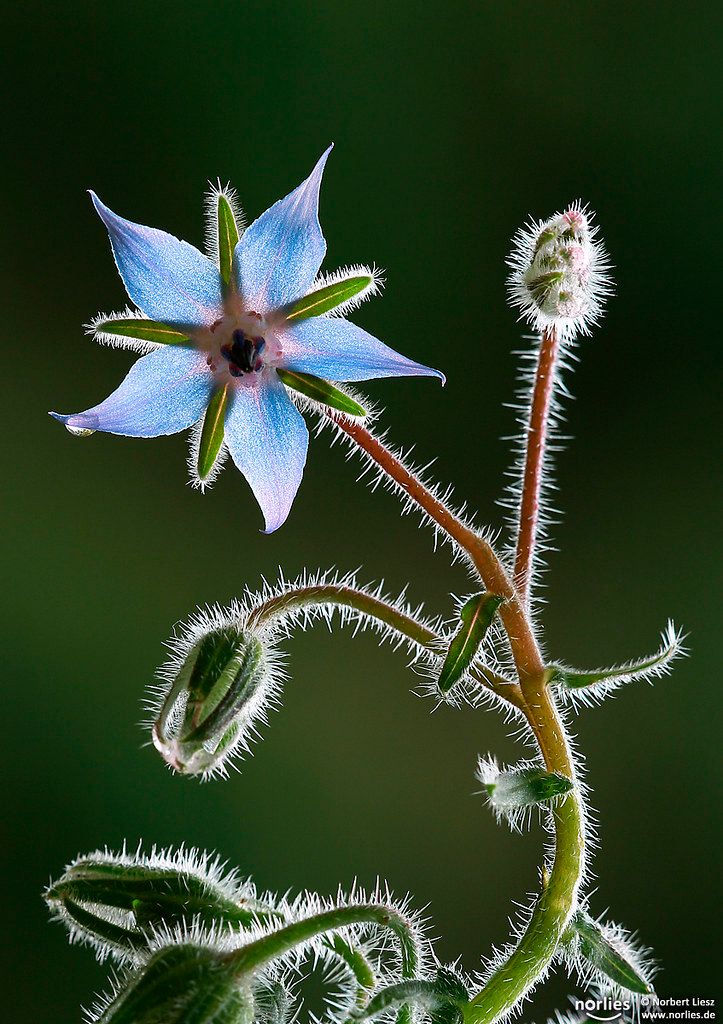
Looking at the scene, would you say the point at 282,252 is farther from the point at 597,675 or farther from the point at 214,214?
the point at 597,675

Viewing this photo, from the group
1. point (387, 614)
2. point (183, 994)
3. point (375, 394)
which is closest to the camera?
point (183, 994)

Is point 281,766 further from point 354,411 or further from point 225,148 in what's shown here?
point 354,411

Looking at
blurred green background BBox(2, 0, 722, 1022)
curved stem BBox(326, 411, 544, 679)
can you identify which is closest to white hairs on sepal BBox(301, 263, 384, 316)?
curved stem BBox(326, 411, 544, 679)

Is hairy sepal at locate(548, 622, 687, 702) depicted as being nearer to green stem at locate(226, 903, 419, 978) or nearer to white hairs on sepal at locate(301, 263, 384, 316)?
green stem at locate(226, 903, 419, 978)

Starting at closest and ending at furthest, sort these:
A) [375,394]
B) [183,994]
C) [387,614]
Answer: [183,994]
[387,614]
[375,394]

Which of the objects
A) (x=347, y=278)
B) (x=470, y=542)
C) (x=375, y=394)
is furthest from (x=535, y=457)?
(x=375, y=394)

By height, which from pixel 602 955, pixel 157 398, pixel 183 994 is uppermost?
pixel 157 398

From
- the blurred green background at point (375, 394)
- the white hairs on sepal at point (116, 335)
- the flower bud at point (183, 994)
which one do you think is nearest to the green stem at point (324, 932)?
the flower bud at point (183, 994)
